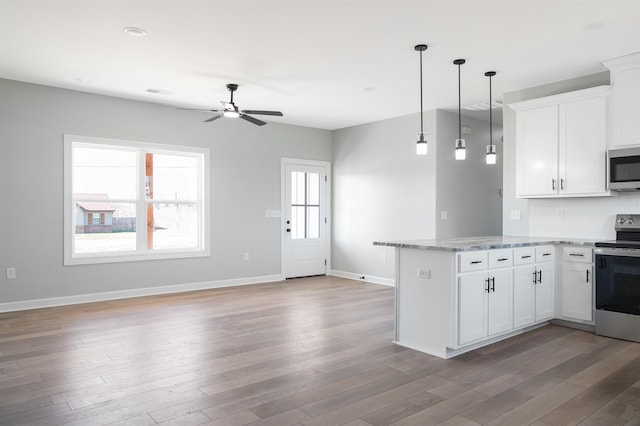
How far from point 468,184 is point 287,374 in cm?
485

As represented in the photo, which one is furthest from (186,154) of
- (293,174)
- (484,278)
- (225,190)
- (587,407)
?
(587,407)

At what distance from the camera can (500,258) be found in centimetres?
380

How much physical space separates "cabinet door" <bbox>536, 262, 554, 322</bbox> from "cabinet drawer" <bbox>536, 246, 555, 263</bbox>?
1.9 inches

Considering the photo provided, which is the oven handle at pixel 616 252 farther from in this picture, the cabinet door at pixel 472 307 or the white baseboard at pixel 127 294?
the white baseboard at pixel 127 294

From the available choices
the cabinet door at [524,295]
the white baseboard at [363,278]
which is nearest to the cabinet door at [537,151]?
the cabinet door at [524,295]

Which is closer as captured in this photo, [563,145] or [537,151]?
[563,145]

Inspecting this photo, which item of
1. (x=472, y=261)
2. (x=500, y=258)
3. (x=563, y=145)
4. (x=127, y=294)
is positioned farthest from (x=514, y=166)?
(x=127, y=294)

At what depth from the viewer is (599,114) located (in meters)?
4.34

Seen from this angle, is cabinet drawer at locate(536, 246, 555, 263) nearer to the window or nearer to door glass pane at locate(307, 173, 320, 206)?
door glass pane at locate(307, 173, 320, 206)

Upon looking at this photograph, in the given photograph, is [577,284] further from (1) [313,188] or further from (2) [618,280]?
(1) [313,188]

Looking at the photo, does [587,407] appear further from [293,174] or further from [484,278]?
[293,174]

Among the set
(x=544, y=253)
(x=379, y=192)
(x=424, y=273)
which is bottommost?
(x=424, y=273)

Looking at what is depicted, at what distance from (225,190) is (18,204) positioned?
8.77 feet

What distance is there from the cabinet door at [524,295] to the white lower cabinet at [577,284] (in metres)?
0.49
